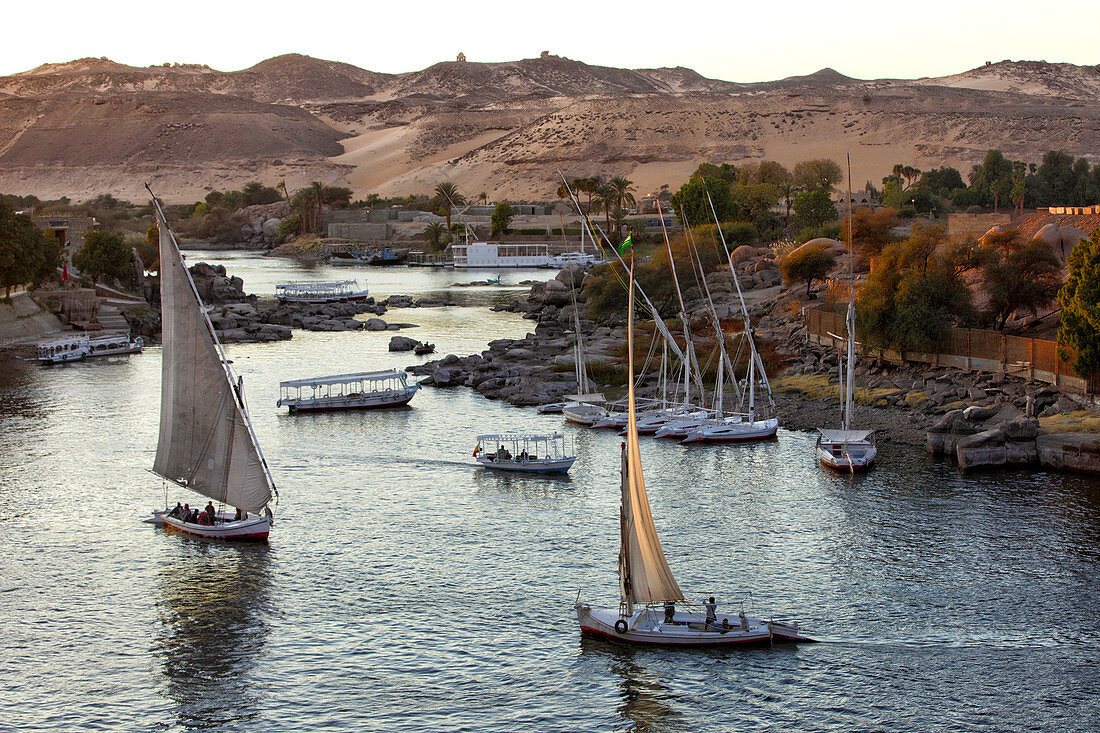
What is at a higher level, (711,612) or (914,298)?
(914,298)

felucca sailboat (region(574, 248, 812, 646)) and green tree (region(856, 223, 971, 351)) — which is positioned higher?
green tree (region(856, 223, 971, 351))

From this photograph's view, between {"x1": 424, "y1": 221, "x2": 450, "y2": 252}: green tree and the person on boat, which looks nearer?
the person on boat

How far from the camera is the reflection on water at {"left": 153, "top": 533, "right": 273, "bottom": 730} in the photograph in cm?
2284

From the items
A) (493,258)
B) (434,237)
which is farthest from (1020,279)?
(434,237)

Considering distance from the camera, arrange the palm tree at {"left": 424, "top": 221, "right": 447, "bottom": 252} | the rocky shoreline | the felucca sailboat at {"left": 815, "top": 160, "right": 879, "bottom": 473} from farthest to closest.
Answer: the palm tree at {"left": 424, "top": 221, "right": 447, "bottom": 252}, the felucca sailboat at {"left": 815, "top": 160, "right": 879, "bottom": 473}, the rocky shoreline

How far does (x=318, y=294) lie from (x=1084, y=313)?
Result: 68396 millimetres

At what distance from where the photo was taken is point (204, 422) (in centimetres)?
3294

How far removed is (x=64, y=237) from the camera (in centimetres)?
8988

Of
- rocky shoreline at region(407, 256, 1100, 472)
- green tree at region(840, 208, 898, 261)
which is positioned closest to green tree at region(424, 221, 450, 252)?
rocky shoreline at region(407, 256, 1100, 472)

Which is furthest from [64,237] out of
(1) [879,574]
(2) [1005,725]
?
(2) [1005,725]

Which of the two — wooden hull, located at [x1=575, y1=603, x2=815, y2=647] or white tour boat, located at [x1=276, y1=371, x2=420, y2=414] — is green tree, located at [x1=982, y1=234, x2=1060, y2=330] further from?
wooden hull, located at [x1=575, y1=603, x2=815, y2=647]

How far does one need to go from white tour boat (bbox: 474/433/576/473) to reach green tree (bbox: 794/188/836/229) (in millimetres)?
66617

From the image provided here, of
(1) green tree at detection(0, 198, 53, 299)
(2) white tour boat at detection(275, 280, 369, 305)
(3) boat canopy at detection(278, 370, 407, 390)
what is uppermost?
(1) green tree at detection(0, 198, 53, 299)

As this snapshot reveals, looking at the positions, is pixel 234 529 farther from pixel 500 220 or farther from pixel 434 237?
pixel 434 237
